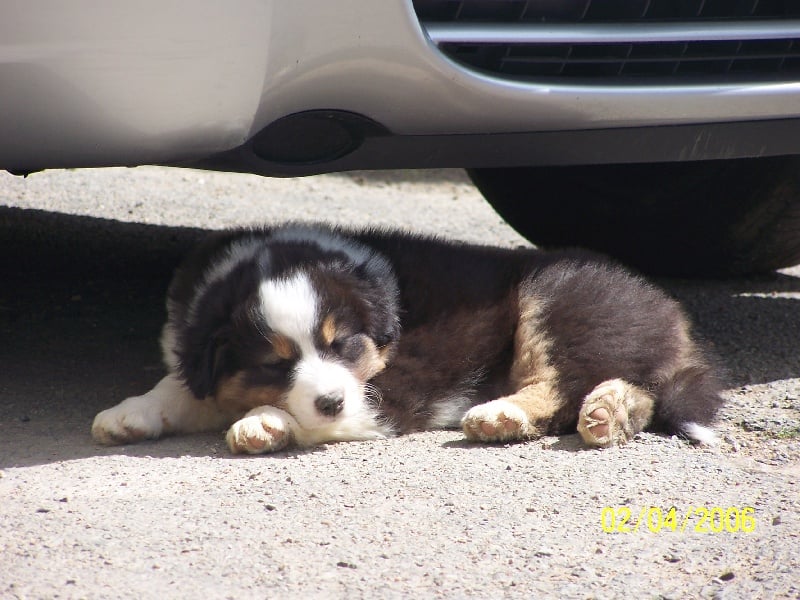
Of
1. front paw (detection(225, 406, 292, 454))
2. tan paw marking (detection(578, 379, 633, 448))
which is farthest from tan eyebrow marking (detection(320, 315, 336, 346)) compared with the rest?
tan paw marking (detection(578, 379, 633, 448))

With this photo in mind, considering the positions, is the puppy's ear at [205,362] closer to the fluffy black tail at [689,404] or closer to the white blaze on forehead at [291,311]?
the white blaze on forehead at [291,311]

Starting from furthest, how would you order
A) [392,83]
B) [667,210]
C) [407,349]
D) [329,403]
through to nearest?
[667,210], [407,349], [329,403], [392,83]

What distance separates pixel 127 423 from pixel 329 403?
1.95 ft

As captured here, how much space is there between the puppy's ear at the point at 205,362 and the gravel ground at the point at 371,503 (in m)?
0.18

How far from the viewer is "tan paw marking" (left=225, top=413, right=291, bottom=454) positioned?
312cm

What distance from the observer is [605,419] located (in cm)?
319

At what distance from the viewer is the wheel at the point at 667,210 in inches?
185

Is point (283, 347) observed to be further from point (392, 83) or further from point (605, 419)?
point (605, 419)

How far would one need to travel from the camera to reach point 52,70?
2697 mm

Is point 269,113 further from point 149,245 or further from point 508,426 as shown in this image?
point 149,245

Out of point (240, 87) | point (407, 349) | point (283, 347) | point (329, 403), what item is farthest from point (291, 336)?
point (240, 87)

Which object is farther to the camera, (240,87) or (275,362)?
(275,362)
